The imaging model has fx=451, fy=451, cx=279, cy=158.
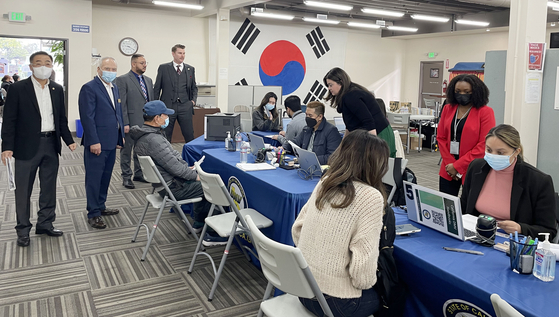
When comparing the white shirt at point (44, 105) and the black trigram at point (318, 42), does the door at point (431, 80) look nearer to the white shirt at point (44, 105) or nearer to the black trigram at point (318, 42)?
the black trigram at point (318, 42)

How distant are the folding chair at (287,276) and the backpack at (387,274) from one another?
0.26 m

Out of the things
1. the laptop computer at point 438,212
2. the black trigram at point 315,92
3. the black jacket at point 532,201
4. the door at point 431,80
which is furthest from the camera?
the door at point 431,80

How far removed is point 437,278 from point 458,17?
12.3 m

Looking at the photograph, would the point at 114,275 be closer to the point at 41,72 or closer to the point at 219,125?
the point at 41,72

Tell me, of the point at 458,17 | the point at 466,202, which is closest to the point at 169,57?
the point at 458,17

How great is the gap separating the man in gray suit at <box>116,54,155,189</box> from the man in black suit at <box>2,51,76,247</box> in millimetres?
1645

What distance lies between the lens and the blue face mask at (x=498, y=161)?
230 cm

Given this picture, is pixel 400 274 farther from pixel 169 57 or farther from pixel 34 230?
pixel 169 57

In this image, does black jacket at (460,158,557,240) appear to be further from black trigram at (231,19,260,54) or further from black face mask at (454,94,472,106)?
black trigram at (231,19,260,54)

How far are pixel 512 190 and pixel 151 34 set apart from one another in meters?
10.6

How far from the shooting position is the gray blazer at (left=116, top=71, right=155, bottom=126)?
220 inches

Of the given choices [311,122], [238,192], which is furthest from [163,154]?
[311,122]

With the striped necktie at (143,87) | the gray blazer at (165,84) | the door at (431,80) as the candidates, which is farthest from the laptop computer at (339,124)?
the door at (431,80)

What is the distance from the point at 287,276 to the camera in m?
1.79
